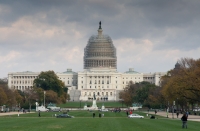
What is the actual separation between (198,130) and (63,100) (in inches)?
4189

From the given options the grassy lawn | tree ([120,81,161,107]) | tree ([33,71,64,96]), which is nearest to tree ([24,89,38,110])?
tree ([33,71,64,96])

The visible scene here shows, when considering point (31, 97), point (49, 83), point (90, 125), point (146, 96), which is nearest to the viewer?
point (90, 125)

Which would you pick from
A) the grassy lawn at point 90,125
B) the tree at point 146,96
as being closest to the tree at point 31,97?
the tree at point 146,96

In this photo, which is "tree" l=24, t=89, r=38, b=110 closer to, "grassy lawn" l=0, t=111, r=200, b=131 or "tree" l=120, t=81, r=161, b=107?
"tree" l=120, t=81, r=161, b=107

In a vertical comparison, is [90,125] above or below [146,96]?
below

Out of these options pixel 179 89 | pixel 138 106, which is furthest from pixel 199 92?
pixel 138 106

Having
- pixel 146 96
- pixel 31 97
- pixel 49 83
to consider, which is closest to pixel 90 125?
pixel 146 96

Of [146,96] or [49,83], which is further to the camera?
[49,83]

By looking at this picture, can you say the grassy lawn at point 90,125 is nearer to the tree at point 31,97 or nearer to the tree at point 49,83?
the tree at point 31,97

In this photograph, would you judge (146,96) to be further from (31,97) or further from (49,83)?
(49,83)

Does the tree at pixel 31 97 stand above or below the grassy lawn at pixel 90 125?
above

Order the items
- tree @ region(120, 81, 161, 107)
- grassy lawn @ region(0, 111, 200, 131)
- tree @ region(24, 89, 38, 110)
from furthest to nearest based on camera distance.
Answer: tree @ region(24, 89, 38, 110) < tree @ region(120, 81, 161, 107) < grassy lawn @ region(0, 111, 200, 131)

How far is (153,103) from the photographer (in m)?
130

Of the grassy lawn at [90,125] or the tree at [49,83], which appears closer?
the grassy lawn at [90,125]
